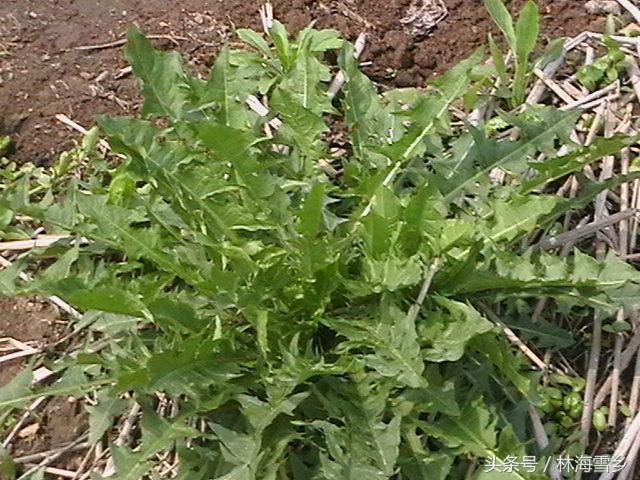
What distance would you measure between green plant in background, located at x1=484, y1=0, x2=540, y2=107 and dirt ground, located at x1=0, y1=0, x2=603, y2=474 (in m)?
0.21

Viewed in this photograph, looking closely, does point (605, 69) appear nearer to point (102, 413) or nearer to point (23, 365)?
point (102, 413)

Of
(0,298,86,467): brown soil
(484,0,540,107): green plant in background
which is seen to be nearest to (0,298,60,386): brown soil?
(0,298,86,467): brown soil

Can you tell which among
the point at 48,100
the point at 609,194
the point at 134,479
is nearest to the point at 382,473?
the point at 134,479

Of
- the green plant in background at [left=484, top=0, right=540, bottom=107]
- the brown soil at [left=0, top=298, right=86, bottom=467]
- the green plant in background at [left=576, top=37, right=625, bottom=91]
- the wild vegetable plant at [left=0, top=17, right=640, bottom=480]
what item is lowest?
the brown soil at [left=0, top=298, right=86, bottom=467]

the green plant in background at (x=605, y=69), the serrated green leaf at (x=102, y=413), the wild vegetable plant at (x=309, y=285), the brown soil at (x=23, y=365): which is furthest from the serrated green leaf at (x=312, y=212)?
the green plant in background at (x=605, y=69)

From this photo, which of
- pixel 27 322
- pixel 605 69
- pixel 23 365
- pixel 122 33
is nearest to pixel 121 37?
pixel 122 33

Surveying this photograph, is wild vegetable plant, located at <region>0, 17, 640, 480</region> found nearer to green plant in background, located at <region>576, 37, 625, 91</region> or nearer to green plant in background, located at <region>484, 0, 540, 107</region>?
green plant in background, located at <region>484, 0, 540, 107</region>

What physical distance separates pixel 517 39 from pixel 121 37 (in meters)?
1.07

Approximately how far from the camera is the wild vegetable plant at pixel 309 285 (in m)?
1.73

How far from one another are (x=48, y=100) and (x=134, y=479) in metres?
1.10

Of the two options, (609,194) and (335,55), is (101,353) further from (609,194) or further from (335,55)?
(609,194)

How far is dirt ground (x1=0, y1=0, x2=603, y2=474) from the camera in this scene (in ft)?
7.87

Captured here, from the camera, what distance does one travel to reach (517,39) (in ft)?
7.36

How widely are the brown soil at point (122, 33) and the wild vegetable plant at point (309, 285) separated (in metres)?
0.38
